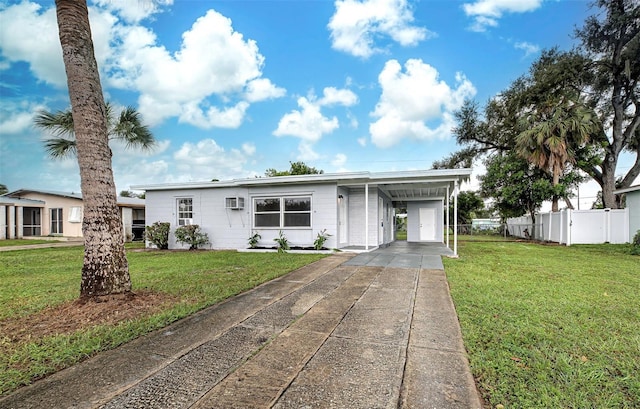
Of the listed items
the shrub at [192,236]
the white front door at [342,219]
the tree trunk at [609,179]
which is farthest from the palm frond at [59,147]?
the tree trunk at [609,179]

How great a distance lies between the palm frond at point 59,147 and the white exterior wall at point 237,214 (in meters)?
3.45

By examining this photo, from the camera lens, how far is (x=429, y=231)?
16.0 metres

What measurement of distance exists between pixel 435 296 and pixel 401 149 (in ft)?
55.1

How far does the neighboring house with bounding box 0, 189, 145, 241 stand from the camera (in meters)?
18.1

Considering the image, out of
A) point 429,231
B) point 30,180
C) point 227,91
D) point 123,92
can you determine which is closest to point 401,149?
point 429,231

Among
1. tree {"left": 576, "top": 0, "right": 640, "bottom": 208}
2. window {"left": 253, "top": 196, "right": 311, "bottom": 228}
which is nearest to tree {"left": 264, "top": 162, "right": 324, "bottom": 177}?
window {"left": 253, "top": 196, "right": 311, "bottom": 228}

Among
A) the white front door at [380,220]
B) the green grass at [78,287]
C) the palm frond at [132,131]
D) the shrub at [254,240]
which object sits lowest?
the green grass at [78,287]

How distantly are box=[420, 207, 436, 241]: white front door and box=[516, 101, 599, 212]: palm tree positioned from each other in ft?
18.3

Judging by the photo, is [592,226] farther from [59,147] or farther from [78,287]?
[59,147]

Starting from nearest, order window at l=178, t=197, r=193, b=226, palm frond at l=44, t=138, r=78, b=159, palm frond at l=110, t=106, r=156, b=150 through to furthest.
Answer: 1. palm frond at l=110, t=106, r=156, b=150
2. palm frond at l=44, t=138, r=78, b=159
3. window at l=178, t=197, r=193, b=226

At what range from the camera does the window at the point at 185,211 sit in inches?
482

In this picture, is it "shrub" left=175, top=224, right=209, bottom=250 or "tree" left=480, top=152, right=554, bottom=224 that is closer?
"shrub" left=175, top=224, right=209, bottom=250

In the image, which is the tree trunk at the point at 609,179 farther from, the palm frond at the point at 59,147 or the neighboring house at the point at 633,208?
the palm frond at the point at 59,147

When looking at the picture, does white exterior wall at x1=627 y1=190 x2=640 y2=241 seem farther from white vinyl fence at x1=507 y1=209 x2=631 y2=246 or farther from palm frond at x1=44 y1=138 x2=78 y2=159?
palm frond at x1=44 y1=138 x2=78 y2=159
